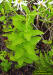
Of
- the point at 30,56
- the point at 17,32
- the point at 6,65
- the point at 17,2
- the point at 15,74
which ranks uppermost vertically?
the point at 17,2

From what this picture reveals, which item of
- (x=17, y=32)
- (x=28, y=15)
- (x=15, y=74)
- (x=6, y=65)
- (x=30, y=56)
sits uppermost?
(x=28, y=15)

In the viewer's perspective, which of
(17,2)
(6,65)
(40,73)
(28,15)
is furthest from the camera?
(6,65)

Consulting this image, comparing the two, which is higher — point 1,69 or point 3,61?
point 3,61

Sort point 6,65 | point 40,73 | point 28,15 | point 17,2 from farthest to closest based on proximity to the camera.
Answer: point 6,65, point 40,73, point 17,2, point 28,15

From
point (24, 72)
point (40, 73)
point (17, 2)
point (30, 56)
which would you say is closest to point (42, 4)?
point (17, 2)

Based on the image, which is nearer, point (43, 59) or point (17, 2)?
point (17, 2)

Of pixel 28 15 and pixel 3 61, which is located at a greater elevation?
pixel 28 15

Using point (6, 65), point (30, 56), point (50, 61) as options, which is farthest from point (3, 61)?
point (50, 61)

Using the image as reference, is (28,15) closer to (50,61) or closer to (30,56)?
(30,56)

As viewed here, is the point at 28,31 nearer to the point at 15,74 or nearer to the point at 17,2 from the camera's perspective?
the point at 17,2
